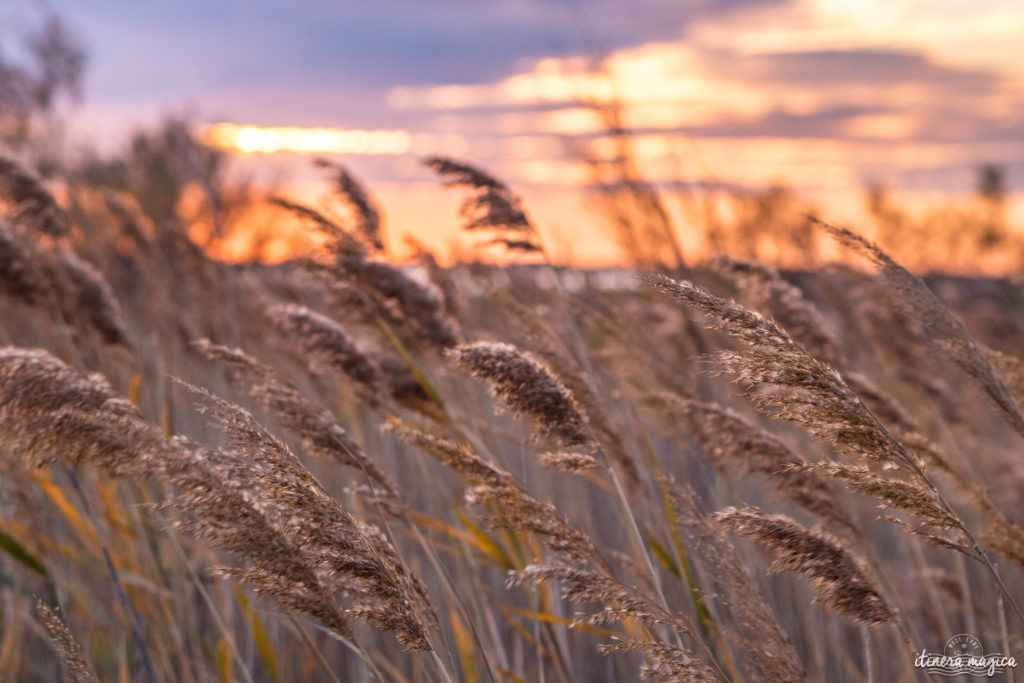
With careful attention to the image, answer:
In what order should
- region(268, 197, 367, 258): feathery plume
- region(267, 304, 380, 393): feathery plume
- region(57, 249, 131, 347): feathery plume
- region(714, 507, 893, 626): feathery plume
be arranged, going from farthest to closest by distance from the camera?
region(57, 249, 131, 347): feathery plume, region(268, 197, 367, 258): feathery plume, region(267, 304, 380, 393): feathery plume, region(714, 507, 893, 626): feathery plume

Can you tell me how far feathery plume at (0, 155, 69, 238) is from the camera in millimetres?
2645

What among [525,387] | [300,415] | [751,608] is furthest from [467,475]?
[751,608]

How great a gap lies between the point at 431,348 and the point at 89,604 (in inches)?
71.4

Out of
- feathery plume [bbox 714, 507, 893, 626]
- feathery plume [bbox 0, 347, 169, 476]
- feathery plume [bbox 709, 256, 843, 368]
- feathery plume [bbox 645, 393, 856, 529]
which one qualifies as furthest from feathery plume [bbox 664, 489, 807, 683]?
feathery plume [bbox 0, 347, 169, 476]

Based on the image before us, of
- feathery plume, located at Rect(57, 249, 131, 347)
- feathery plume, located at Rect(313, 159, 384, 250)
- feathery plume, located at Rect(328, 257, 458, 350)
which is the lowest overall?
feathery plume, located at Rect(328, 257, 458, 350)

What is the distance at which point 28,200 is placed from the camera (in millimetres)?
2729

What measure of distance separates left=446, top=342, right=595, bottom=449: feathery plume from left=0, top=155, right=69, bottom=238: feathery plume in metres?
1.95

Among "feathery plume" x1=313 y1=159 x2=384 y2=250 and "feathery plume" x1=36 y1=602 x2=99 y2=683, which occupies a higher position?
"feathery plume" x1=313 y1=159 x2=384 y2=250

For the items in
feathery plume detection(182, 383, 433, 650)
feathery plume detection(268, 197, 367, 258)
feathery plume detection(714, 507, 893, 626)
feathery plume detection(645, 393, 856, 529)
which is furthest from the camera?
feathery plume detection(268, 197, 367, 258)

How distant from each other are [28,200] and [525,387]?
84.2 inches

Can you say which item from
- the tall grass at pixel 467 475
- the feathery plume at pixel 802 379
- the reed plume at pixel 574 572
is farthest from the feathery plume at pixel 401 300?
the feathery plume at pixel 802 379

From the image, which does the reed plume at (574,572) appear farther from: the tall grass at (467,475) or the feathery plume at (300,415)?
the feathery plume at (300,415)

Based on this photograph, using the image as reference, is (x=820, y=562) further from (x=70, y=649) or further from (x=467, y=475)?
(x=70, y=649)

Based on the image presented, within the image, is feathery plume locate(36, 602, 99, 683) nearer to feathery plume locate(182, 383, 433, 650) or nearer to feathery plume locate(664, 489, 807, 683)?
feathery plume locate(182, 383, 433, 650)
